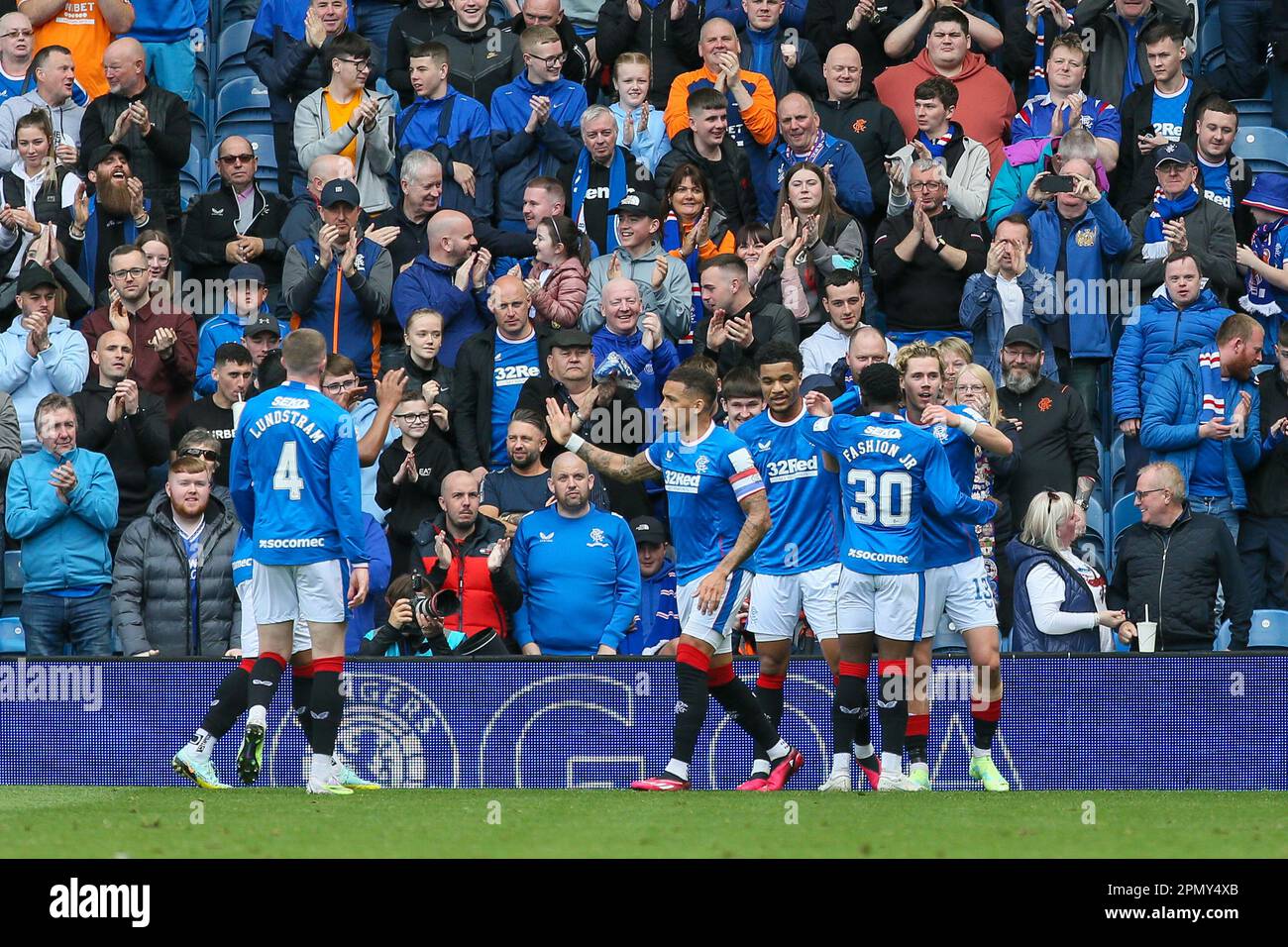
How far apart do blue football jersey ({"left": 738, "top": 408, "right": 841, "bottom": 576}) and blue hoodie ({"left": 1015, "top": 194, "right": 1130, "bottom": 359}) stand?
→ 4048 mm

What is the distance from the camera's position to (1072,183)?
45.6ft

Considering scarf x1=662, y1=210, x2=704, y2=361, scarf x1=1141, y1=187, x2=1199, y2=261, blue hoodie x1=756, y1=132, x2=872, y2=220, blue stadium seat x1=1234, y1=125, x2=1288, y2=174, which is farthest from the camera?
blue stadium seat x1=1234, y1=125, x2=1288, y2=174

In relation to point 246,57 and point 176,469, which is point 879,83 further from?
point 176,469

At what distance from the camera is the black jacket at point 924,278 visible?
1385 centimetres

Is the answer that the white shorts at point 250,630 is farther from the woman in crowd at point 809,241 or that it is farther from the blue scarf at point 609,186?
the blue scarf at point 609,186

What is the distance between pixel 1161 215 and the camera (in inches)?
558

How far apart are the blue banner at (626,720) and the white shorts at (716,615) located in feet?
2.86

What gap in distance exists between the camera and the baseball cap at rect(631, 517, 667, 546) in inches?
483

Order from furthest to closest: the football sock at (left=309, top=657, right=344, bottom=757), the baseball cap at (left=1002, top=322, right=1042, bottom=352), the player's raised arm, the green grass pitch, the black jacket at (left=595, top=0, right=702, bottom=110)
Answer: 1. the black jacket at (left=595, top=0, right=702, bottom=110)
2. the baseball cap at (left=1002, top=322, right=1042, bottom=352)
3. the player's raised arm
4. the football sock at (left=309, top=657, right=344, bottom=757)
5. the green grass pitch

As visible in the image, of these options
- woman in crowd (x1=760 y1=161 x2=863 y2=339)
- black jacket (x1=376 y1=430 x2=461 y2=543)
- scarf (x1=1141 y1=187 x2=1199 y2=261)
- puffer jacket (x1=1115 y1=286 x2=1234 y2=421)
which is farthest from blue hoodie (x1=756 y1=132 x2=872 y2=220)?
black jacket (x1=376 y1=430 x2=461 y2=543)

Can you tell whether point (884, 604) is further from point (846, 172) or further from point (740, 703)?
point (846, 172)

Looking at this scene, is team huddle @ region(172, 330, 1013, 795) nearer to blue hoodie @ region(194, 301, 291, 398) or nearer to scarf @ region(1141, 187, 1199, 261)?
blue hoodie @ region(194, 301, 291, 398)

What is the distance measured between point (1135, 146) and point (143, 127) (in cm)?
740

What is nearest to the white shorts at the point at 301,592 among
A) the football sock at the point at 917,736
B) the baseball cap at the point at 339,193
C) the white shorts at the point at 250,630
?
the white shorts at the point at 250,630
